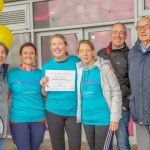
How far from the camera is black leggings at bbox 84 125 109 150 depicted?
3477 millimetres

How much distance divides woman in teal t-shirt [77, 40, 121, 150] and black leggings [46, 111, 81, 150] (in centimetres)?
20

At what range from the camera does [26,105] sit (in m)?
3.80

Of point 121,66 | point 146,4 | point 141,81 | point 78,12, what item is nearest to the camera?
point 141,81

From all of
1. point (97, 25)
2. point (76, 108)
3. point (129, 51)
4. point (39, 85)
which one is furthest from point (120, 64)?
point (97, 25)

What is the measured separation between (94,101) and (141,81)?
54cm

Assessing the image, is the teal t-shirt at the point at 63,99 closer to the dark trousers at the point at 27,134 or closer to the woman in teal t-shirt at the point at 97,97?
the woman in teal t-shirt at the point at 97,97

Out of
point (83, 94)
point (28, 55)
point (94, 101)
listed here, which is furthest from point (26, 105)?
point (94, 101)

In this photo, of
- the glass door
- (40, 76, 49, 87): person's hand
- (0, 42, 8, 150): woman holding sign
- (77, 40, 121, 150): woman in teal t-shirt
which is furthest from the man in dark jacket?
the glass door

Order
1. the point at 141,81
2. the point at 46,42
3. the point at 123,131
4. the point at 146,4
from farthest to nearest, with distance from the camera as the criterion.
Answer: the point at 46,42 → the point at 146,4 → the point at 123,131 → the point at 141,81

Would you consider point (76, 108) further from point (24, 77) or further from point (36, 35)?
point (36, 35)

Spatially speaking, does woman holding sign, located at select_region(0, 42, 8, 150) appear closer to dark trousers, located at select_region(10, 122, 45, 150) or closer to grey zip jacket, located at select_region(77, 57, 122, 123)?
dark trousers, located at select_region(10, 122, 45, 150)

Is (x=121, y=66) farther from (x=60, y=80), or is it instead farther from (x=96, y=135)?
(x=96, y=135)

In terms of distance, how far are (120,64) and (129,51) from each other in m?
0.20

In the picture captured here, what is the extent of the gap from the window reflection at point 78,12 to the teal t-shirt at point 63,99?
2500 millimetres
